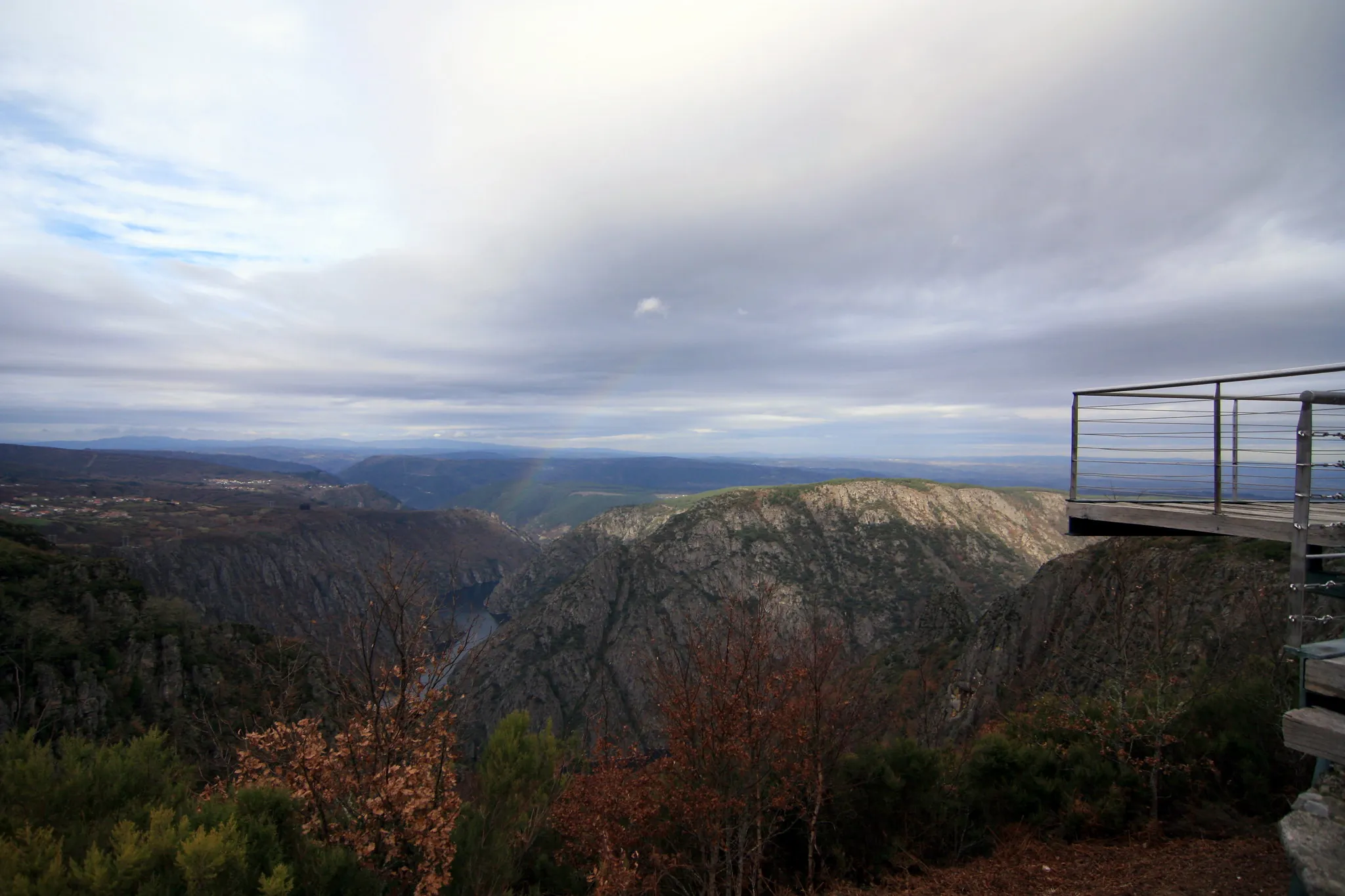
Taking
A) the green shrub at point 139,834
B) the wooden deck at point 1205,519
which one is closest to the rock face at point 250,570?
the green shrub at point 139,834

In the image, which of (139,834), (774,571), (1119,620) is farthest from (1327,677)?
(774,571)

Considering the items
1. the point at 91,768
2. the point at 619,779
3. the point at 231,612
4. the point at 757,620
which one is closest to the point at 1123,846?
the point at 757,620

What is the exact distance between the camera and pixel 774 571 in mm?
113438

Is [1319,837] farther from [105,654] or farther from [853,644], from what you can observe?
[853,644]

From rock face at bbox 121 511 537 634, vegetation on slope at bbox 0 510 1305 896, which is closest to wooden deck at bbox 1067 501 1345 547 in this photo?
vegetation on slope at bbox 0 510 1305 896

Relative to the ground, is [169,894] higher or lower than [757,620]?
lower

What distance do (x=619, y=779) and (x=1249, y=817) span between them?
1201 centimetres

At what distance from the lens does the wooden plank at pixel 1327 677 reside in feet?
15.3

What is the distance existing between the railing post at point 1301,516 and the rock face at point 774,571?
87021 millimetres

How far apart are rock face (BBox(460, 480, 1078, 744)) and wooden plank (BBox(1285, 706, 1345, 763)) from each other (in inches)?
3433

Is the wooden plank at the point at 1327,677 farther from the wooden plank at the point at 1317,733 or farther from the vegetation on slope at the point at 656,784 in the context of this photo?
the vegetation on slope at the point at 656,784

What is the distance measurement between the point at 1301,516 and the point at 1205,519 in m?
1.75

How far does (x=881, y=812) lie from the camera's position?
1291 centimetres

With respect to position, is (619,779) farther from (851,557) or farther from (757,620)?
(851,557)
